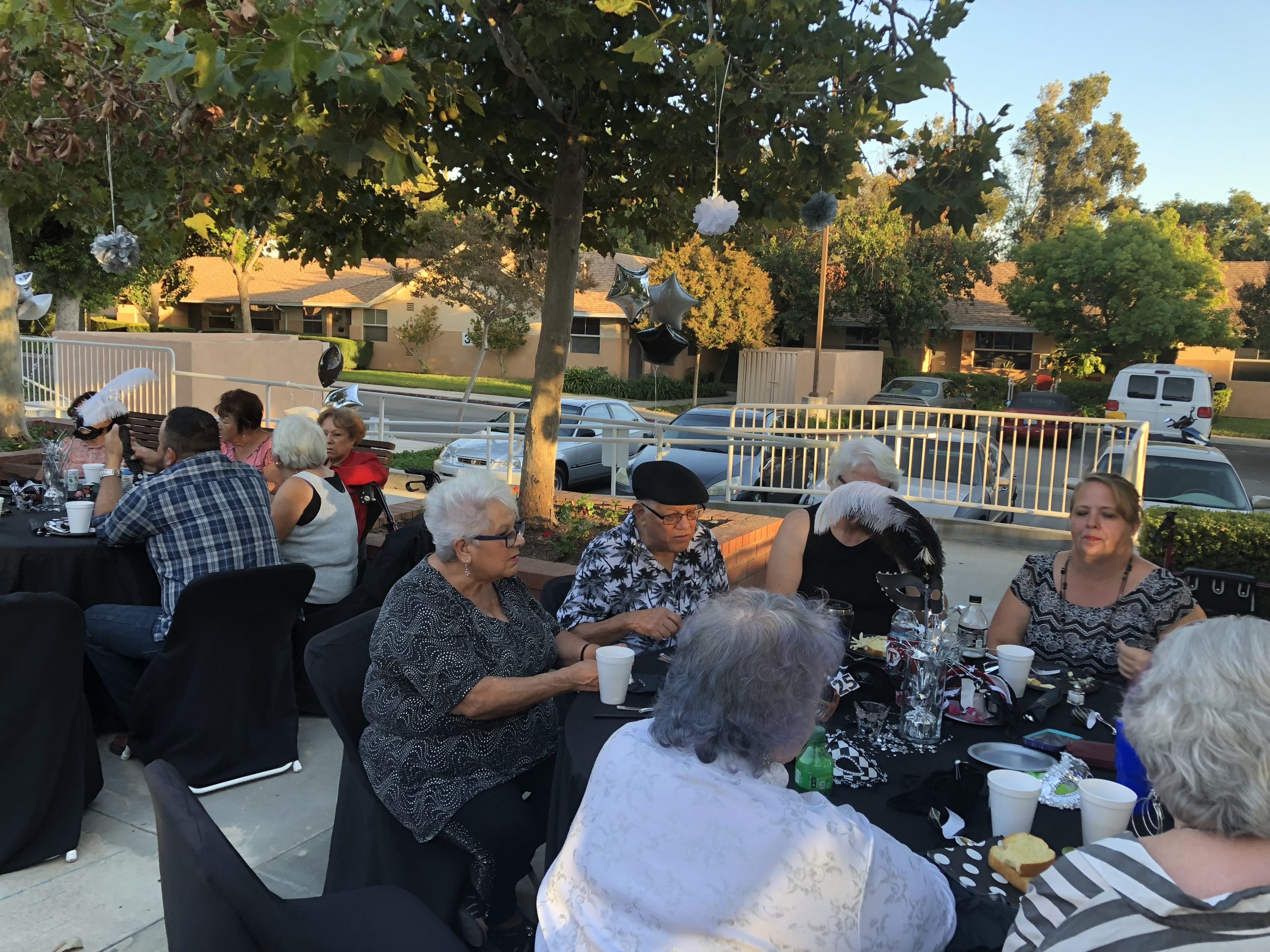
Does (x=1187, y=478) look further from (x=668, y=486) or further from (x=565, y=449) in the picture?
(x=668, y=486)

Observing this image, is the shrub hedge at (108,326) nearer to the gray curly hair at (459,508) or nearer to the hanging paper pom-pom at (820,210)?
the hanging paper pom-pom at (820,210)

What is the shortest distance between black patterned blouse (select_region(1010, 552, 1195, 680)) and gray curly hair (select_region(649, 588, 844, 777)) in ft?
6.56

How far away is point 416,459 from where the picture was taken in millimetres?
15008

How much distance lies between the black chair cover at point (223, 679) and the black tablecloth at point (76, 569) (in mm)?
822

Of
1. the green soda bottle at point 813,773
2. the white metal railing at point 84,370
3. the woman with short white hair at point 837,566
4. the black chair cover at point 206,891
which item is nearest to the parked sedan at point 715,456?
the woman with short white hair at point 837,566

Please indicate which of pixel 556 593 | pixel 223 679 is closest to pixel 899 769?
pixel 556 593

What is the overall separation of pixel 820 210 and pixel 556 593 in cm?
298

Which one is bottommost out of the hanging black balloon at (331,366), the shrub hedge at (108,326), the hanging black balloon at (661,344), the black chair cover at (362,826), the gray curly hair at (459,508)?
A: the black chair cover at (362,826)

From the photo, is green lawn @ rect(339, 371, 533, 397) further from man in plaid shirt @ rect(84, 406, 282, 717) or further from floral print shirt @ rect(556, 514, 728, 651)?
floral print shirt @ rect(556, 514, 728, 651)

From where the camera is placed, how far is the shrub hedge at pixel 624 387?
1249 inches

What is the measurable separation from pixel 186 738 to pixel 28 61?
5126 mm

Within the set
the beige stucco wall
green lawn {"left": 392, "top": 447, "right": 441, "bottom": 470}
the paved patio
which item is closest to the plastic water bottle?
the paved patio

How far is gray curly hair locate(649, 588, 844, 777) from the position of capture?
178cm

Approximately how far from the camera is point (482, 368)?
3700 cm
